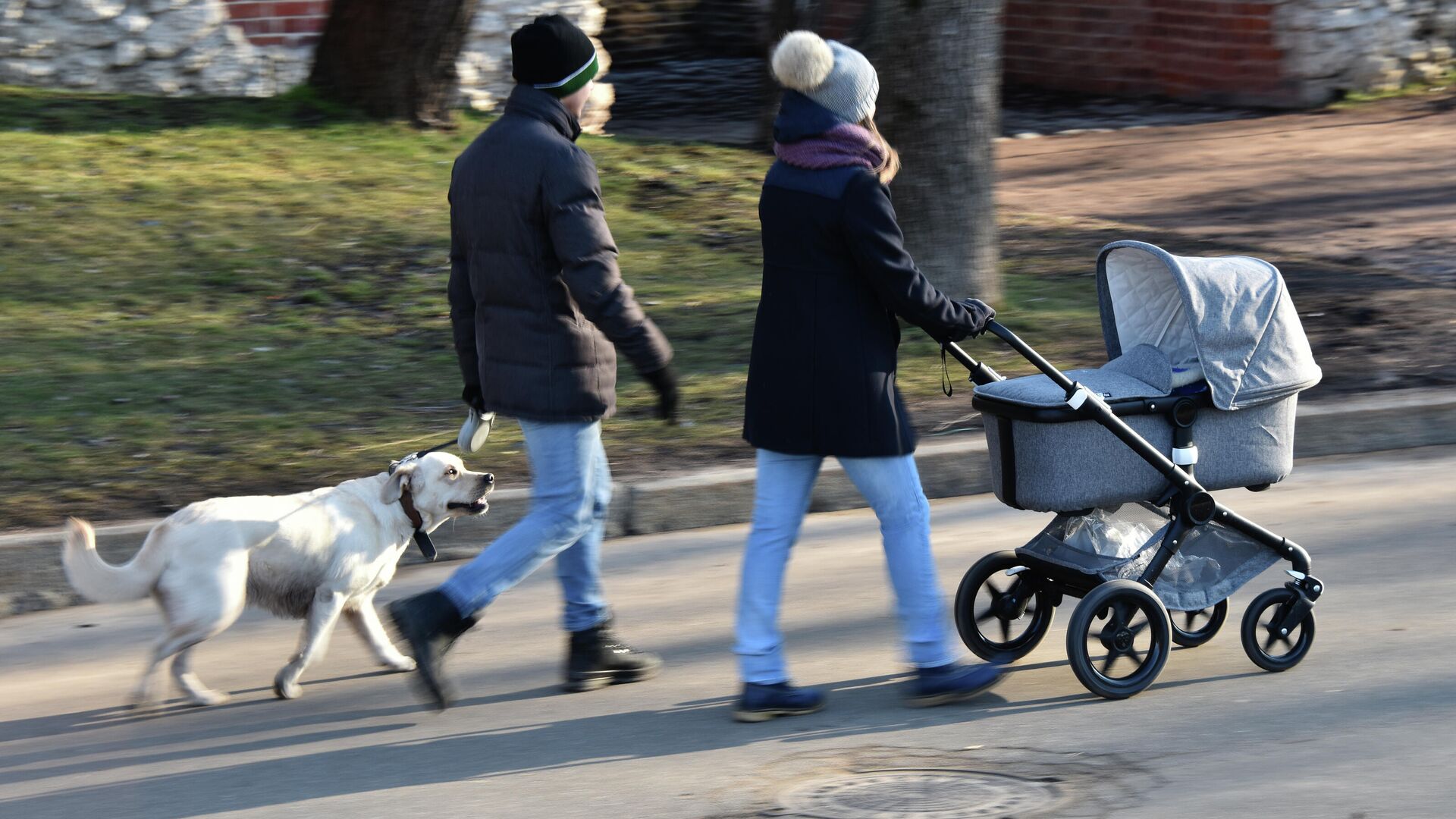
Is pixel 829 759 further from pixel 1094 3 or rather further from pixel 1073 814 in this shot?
pixel 1094 3

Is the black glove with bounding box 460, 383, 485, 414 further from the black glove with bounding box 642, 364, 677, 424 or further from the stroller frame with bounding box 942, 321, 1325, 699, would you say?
the stroller frame with bounding box 942, 321, 1325, 699

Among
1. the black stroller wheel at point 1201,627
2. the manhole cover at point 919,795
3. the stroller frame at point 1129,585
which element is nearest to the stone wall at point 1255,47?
the black stroller wheel at point 1201,627

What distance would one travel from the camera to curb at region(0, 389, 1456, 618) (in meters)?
6.38

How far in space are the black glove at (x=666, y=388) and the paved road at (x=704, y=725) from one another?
0.92 m

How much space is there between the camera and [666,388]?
4.89m

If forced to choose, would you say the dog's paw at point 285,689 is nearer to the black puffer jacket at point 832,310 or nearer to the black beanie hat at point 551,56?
the black puffer jacket at point 832,310

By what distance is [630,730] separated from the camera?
4.95 metres

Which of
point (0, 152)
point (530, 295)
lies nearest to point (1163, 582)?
point (530, 295)

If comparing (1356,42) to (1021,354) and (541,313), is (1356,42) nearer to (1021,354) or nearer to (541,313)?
(1021,354)

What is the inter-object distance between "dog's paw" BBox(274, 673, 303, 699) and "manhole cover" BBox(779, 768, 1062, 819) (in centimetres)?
178

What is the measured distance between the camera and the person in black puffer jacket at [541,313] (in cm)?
478

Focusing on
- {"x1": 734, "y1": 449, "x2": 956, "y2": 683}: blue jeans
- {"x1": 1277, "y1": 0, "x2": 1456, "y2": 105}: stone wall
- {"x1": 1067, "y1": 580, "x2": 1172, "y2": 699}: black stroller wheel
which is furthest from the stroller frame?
{"x1": 1277, "y1": 0, "x2": 1456, "y2": 105}: stone wall

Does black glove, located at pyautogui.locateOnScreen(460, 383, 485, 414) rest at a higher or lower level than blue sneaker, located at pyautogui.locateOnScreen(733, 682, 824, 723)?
higher

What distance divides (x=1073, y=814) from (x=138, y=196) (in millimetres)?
8891
